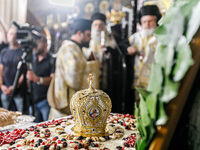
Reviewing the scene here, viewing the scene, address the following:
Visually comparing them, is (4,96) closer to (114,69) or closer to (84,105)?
(114,69)

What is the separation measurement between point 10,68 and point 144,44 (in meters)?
2.23

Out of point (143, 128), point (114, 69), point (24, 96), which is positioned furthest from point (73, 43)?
point (143, 128)

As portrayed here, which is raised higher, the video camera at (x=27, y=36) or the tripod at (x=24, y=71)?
the video camera at (x=27, y=36)

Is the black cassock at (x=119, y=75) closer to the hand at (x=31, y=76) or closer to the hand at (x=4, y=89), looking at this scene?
the hand at (x=31, y=76)

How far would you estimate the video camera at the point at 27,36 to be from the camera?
3703 mm

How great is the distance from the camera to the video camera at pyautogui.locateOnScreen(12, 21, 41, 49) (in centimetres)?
370

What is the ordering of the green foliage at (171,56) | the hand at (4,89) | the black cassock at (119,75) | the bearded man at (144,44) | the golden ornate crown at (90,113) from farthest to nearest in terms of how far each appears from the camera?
the black cassock at (119,75) → the hand at (4,89) → the bearded man at (144,44) → the golden ornate crown at (90,113) → the green foliage at (171,56)

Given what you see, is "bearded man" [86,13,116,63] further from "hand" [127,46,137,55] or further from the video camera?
the video camera

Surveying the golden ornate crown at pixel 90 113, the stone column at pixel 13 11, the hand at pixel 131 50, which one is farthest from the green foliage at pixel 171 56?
the stone column at pixel 13 11

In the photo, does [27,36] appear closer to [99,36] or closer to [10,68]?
[10,68]

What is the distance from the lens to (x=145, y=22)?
3689 mm

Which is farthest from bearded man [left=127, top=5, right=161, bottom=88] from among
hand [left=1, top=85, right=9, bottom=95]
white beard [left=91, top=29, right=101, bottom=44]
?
hand [left=1, top=85, right=9, bottom=95]

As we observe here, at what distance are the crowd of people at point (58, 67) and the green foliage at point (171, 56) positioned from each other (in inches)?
128

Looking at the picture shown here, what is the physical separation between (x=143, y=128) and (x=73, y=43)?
3.34 m
